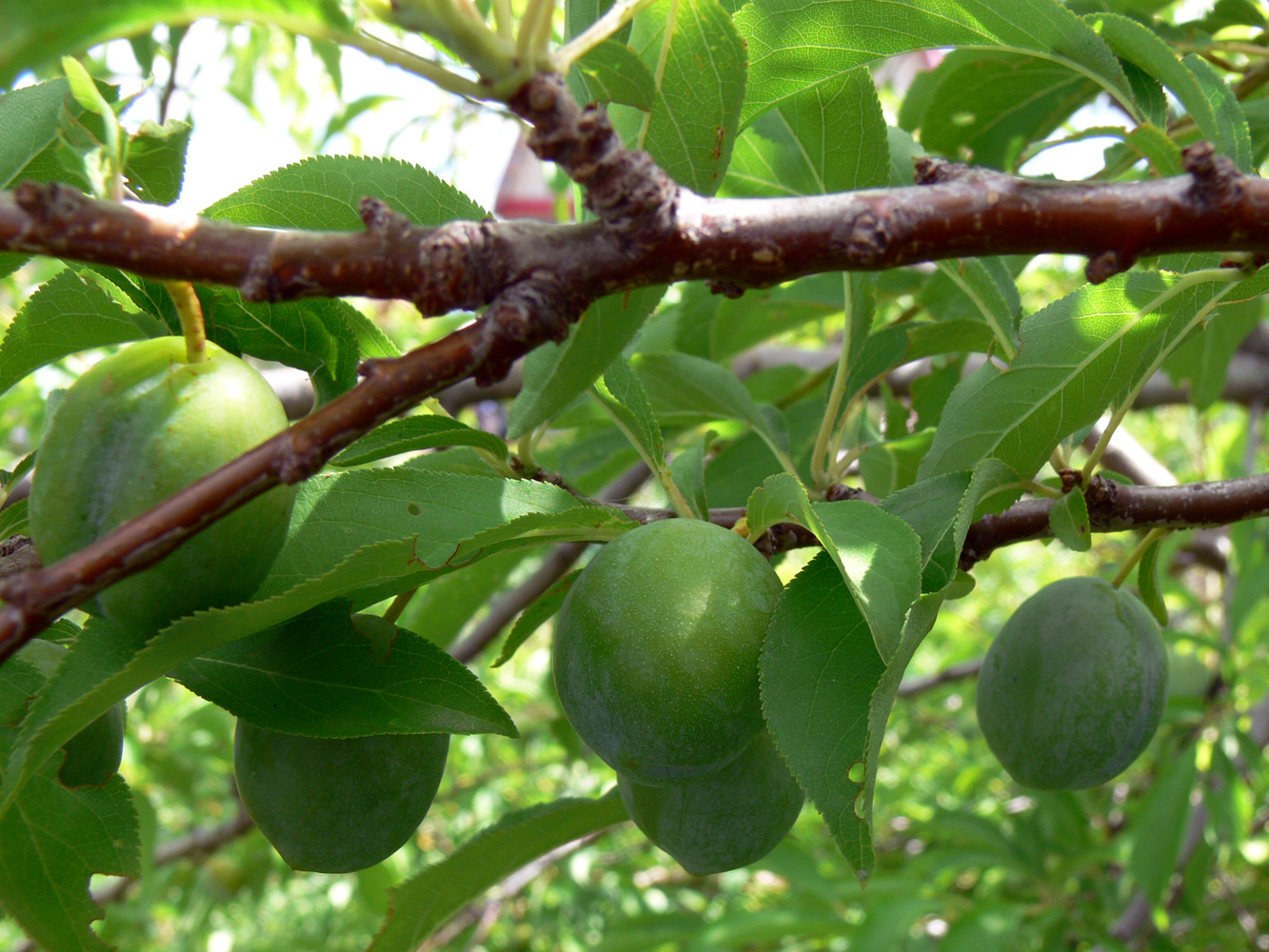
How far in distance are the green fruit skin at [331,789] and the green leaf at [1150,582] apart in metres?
0.71

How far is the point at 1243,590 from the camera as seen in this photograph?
1936 millimetres

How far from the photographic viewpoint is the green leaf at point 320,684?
0.66m

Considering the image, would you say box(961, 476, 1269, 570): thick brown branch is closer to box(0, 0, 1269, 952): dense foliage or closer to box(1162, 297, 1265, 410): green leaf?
box(0, 0, 1269, 952): dense foliage

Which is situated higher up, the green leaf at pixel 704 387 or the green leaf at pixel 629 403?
the green leaf at pixel 629 403

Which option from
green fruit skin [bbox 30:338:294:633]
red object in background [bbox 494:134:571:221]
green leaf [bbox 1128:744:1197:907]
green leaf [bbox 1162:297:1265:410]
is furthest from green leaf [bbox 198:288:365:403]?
red object in background [bbox 494:134:571:221]

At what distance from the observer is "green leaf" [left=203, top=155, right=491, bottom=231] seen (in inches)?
27.8

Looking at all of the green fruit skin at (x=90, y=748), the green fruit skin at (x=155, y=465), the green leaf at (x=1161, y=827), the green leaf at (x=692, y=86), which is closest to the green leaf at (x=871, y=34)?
the green leaf at (x=692, y=86)

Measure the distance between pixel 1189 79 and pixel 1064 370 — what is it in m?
0.23

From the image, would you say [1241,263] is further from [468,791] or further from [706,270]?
[468,791]

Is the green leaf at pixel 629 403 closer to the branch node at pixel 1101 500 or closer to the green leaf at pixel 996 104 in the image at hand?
the branch node at pixel 1101 500

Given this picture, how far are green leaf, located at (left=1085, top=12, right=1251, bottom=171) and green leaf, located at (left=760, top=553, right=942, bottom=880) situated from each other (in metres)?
0.46

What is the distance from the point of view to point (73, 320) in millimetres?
746

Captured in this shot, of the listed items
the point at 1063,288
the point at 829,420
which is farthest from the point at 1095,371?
the point at 1063,288

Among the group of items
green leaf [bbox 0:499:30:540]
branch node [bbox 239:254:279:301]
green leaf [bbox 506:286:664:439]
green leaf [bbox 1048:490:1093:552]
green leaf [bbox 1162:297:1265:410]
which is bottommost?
green leaf [bbox 1162:297:1265:410]
